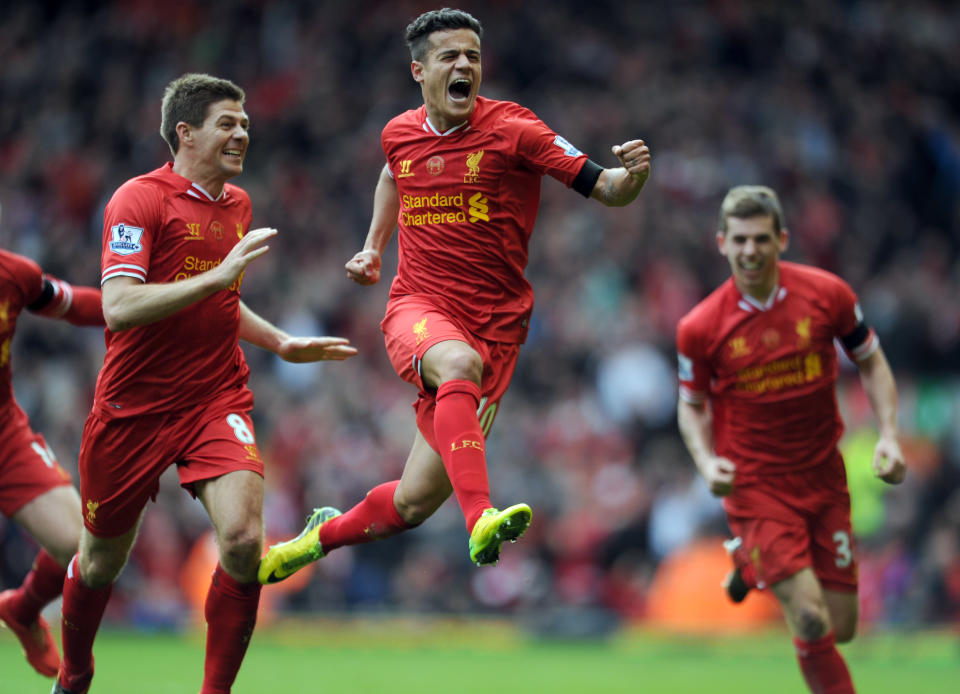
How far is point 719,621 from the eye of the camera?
42.0 feet

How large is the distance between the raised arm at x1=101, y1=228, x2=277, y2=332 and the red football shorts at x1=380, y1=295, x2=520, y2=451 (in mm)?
845

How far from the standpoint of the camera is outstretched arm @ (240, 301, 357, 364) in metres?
6.82

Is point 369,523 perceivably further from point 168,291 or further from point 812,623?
point 812,623

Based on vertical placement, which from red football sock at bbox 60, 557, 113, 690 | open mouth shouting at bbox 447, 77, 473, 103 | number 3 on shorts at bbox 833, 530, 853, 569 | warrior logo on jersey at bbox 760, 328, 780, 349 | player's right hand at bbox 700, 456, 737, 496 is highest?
open mouth shouting at bbox 447, 77, 473, 103

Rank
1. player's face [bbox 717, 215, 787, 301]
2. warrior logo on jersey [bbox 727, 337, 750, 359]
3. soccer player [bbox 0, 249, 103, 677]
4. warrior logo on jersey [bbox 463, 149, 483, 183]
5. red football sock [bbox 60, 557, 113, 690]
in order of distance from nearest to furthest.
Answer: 1. warrior logo on jersey [bbox 463, 149, 483, 183]
2. red football sock [bbox 60, 557, 113, 690]
3. soccer player [bbox 0, 249, 103, 677]
4. player's face [bbox 717, 215, 787, 301]
5. warrior logo on jersey [bbox 727, 337, 750, 359]

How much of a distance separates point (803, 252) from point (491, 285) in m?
9.46

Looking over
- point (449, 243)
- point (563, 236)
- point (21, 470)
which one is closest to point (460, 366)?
point (449, 243)

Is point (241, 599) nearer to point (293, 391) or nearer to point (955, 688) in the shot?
point (955, 688)

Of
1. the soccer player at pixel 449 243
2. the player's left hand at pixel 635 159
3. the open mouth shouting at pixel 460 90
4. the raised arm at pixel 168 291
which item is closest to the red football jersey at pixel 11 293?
the raised arm at pixel 168 291

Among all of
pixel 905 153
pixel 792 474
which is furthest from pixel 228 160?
pixel 905 153

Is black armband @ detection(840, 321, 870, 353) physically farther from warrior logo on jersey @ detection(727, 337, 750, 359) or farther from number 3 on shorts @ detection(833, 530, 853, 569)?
number 3 on shorts @ detection(833, 530, 853, 569)

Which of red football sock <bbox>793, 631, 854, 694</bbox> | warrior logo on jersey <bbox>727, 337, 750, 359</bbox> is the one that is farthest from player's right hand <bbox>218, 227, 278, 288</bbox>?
red football sock <bbox>793, 631, 854, 694</bbox>

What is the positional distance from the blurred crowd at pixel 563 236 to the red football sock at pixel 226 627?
701 centimetres

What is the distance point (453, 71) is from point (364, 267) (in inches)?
42.4
